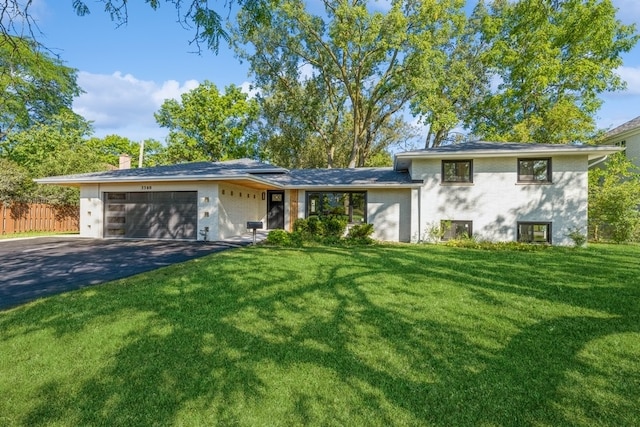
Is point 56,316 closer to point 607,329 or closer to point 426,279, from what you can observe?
point 426,279

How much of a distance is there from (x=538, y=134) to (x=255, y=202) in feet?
57.3

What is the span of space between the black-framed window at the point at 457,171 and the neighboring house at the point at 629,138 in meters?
14.4

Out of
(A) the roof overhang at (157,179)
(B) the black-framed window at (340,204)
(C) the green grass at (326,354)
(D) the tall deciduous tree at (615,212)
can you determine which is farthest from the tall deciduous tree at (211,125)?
(C) the green grass at (326,354)

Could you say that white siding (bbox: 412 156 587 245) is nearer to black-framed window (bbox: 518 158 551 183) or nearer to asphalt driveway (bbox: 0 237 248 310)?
black-framed window (bbox: 518 158 551 183)

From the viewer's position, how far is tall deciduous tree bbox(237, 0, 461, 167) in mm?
21312

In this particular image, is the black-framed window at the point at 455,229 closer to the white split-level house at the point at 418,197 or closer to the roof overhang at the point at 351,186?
the white split-level house at the point at 418,197

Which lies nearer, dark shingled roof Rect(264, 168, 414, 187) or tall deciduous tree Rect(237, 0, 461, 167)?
dark shingled roof Rect(264, 168, 414, 187)

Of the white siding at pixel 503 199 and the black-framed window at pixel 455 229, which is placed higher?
the white siding at pixel 503 199

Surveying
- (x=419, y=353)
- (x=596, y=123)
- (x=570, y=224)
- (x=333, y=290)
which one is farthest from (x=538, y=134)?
(x=419, y=353)

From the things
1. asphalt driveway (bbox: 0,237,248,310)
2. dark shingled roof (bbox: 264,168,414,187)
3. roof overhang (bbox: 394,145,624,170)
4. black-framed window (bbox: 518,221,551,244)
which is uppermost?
roof overhang (bbox: 394,145,624,170)

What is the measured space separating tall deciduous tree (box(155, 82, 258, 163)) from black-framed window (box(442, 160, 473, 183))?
2123cm

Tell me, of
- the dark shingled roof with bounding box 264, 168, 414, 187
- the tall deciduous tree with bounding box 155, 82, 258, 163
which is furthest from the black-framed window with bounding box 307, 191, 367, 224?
the tall deciduous tree with bounding box 155, 82, 258, 163

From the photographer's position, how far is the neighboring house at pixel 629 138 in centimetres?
2048

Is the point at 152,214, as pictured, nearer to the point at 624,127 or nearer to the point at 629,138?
the point at 629,138
